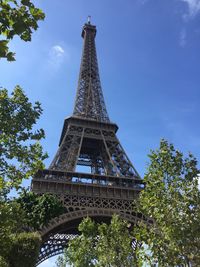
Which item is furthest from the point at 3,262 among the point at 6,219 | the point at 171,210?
the point at 171,210

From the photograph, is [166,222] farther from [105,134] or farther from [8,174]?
[105,134]

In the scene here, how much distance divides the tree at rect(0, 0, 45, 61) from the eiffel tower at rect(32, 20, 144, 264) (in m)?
30.1

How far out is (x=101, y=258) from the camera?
24578 mm

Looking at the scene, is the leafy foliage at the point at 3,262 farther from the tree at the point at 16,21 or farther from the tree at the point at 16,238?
the tree at the point at 16,21

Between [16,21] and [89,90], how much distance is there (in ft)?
176

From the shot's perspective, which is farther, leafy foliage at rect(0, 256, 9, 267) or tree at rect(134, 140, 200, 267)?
leafy foliage at rect(0, 256, 9, 267)

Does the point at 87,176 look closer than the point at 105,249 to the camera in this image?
No

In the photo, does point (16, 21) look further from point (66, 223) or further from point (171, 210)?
point (66, 223)

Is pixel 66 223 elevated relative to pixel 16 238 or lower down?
elevated

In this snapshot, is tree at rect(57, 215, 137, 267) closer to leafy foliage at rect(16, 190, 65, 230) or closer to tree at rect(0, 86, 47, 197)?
leafy foliage at rect(16, 190, 65, 230)

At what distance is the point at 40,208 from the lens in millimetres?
34219

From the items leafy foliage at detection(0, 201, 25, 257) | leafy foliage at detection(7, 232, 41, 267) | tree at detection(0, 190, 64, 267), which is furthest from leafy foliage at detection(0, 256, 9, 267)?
leafy foliage at detection(0, 201, 25, 257)

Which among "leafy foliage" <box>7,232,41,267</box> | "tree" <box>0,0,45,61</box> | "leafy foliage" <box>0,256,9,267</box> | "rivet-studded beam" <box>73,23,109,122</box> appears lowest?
"leafy foliage" <box>0,256,9,267</box>

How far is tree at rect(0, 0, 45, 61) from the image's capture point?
5.85m
